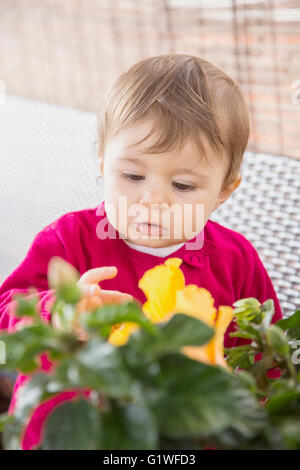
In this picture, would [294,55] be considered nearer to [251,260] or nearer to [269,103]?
[269,103]

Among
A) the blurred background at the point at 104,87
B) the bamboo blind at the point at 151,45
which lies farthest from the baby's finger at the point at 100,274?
the bamboo blind at the point at 151,45

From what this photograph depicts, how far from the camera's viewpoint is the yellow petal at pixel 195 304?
1.42 feet

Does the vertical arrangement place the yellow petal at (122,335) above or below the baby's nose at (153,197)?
below

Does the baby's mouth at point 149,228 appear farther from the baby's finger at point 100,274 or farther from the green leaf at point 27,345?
the green leaf at point 27,345

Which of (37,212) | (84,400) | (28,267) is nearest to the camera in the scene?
(84,400)

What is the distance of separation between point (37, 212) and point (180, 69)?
2.50 ft

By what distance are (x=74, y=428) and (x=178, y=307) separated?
0.13 meters

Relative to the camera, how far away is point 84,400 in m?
0.35

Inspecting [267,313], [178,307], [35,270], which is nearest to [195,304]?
[178,307]

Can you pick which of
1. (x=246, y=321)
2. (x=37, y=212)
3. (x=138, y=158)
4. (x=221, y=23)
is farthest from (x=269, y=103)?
(x=246, y=321)

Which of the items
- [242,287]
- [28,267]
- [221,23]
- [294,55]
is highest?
[221,23]

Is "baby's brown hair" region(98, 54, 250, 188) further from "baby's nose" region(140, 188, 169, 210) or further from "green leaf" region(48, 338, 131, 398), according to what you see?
"green leaf" region(48, 338, 131, 398)

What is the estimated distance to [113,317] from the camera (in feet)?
1.15

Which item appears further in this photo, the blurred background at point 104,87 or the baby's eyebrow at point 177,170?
the blurred background at point 104,87
